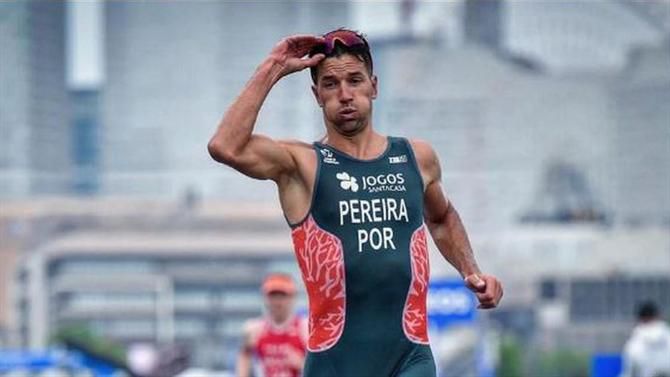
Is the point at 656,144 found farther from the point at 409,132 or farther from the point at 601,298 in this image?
the point at 601,298

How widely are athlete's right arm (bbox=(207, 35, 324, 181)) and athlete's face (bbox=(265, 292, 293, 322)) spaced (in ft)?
19.8

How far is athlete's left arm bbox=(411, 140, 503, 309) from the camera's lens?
24.1 feet

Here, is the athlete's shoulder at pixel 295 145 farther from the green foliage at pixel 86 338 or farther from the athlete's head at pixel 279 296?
the green foliage at pixel 86 338

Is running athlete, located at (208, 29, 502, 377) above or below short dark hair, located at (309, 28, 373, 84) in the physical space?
below

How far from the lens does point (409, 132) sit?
180 meters

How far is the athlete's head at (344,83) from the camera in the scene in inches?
285

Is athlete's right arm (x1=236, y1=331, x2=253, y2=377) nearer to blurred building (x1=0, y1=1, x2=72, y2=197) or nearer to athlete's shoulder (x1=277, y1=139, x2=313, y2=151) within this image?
athlete's shoulder (x1=277, y1=139, x2=313, y2=151)

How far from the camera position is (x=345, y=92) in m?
7.23

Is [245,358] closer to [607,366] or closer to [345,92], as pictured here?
[345,92]

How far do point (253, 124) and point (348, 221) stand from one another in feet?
1.49

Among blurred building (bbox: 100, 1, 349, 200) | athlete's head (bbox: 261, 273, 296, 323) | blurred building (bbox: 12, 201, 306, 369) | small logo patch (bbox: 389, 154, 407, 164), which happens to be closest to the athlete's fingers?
small logo patch (bbox: 389, 154, 407, 164)

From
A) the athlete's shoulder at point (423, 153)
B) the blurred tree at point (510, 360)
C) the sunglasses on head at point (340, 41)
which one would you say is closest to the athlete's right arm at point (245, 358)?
the athlete's shoulder at point (423, 153)

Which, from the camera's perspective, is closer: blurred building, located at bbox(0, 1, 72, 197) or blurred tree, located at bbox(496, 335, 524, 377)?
blurred tree, located at bbox(496, 335, 524, 377)

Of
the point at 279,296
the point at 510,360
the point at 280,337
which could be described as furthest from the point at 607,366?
the point at 510,360
